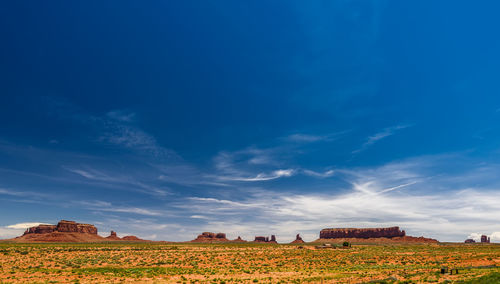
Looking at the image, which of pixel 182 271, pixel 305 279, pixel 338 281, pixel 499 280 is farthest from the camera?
pixel 182 271

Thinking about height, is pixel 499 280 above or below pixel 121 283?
above

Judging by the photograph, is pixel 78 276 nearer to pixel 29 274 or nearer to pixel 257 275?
pixel 29 274

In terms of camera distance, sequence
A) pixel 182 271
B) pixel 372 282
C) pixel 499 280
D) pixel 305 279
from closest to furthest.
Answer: pixel 499 280, pixel 372 282, pixel 305 279, pixel 182 271

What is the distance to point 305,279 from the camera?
28.5 m

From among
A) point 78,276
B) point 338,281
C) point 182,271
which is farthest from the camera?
point 182,271

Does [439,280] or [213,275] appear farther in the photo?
[213,275]

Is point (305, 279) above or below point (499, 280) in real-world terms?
below

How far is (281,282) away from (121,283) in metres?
15.7

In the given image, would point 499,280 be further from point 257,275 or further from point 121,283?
point 121,283

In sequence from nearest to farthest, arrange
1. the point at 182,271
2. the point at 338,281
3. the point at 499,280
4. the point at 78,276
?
the point at 499,280 → the point at 338,281 → the point at 78,276 → the point at 182,271

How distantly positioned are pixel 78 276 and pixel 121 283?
7.86m

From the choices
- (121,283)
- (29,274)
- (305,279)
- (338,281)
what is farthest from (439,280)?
(29,274)

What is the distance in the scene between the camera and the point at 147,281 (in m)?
28.6

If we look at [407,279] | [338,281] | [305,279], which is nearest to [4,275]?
[305,279]
